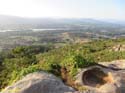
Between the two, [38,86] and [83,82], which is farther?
[83,82]

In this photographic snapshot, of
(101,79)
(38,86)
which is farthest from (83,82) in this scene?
(38,86)

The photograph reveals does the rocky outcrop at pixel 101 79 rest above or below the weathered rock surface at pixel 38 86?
below

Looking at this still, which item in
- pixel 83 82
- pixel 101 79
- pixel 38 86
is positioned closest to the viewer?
pixel 38 86

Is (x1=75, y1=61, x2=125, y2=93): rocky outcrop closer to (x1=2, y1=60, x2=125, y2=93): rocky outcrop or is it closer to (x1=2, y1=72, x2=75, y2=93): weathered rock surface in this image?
(x1=2, y1=60, x2=125, y2=93): rocky outcrop

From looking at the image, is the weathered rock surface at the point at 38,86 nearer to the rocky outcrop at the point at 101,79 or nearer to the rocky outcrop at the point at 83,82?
the rocky outcrop at the point at 83,82

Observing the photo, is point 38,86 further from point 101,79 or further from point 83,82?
point 101,79

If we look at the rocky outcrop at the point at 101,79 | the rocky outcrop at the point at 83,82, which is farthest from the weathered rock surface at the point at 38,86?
the rocky outcrop at the point at 101,79

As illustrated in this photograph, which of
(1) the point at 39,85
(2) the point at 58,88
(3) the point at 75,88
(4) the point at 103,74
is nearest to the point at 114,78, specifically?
(4) the point at 103,74

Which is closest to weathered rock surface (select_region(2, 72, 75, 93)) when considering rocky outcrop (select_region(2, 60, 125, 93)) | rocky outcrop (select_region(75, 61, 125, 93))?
rocky outcrop (select_region(2, 60, 125, 93))
